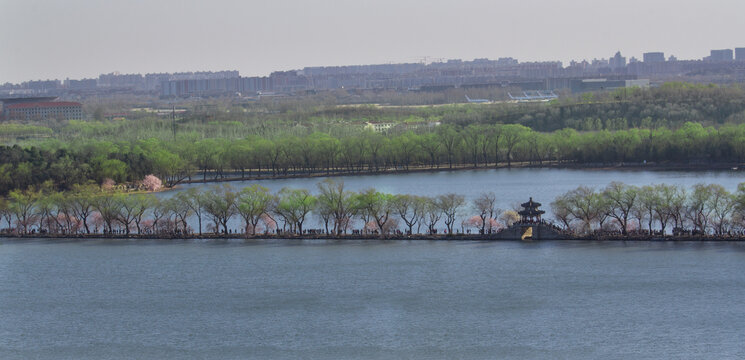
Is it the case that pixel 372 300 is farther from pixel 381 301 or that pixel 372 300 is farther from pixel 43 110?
pixel 43 110

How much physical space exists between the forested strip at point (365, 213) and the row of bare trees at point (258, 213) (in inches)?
1.2

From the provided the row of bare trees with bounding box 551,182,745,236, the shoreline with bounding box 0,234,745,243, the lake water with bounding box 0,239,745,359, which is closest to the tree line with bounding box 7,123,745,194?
the shoreline with bounding box 0,234,745,243

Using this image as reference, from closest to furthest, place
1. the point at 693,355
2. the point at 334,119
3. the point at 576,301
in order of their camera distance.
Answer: the point at 693,355 → the point at 576,301 → the point at 334,119

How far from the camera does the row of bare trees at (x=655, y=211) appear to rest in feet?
101

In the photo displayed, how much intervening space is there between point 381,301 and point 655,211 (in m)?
11.2

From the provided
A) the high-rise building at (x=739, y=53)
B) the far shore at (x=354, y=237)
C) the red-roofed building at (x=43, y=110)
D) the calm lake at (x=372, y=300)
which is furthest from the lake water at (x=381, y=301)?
the high-rise building at (x=739, y=53)

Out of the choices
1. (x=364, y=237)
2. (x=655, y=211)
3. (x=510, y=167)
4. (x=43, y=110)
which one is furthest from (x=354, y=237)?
(x=43, y=110)

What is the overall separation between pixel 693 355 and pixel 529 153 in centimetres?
3711

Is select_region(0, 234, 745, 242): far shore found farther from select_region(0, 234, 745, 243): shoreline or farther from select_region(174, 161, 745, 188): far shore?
select_region(174, 161, 745, 188): far shore

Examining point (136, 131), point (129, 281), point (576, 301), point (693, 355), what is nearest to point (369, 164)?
point (136, 131)

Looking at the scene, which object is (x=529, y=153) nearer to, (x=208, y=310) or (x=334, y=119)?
(x=334, y=119)

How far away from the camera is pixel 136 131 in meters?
72.1

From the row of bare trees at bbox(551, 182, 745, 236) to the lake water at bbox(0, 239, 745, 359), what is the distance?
119 centimetres

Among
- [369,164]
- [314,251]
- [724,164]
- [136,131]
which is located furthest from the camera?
[136,131]
